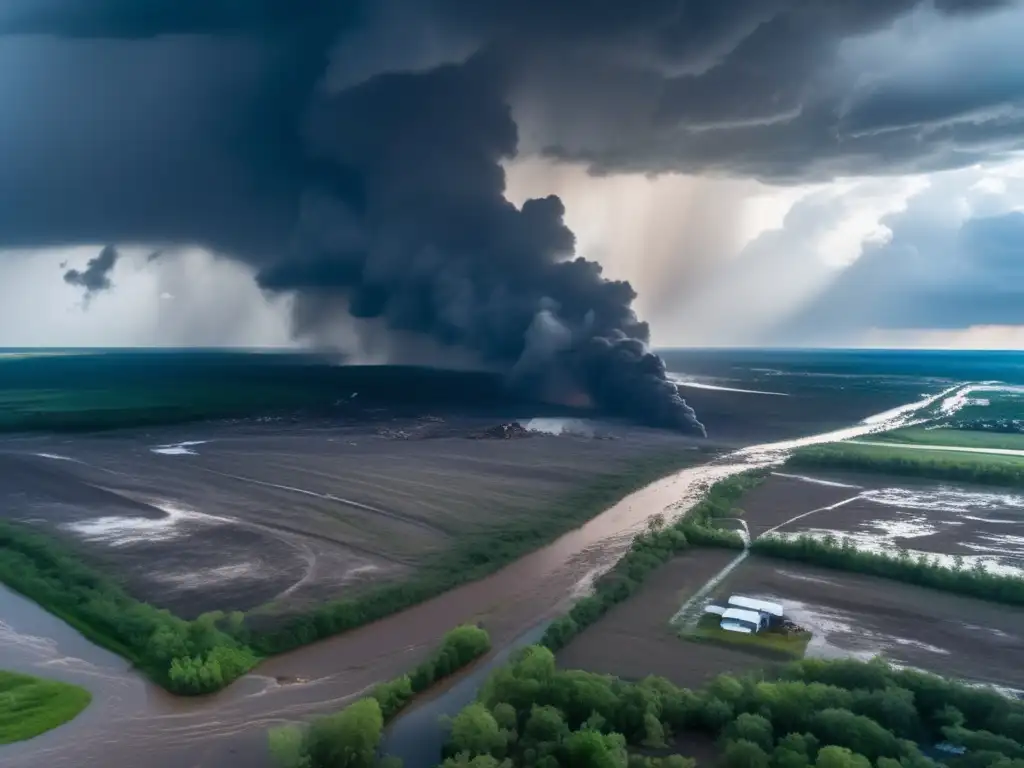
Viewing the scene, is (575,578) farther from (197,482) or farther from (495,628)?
(197,482)

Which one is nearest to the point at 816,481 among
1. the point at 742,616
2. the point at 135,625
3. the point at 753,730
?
the point at 742,616

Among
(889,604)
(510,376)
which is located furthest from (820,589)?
(510,376)

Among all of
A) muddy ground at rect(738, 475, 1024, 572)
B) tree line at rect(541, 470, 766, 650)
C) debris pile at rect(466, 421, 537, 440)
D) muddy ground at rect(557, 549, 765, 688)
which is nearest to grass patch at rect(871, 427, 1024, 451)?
muddy ground at rect(738, 475, 1024, 572)

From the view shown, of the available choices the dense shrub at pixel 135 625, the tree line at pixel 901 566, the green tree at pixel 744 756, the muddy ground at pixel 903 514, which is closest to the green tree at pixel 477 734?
the green tree at pixel 744 756

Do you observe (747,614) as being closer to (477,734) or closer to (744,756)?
(744,756)

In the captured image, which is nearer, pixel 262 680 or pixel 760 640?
pixel 262 680
